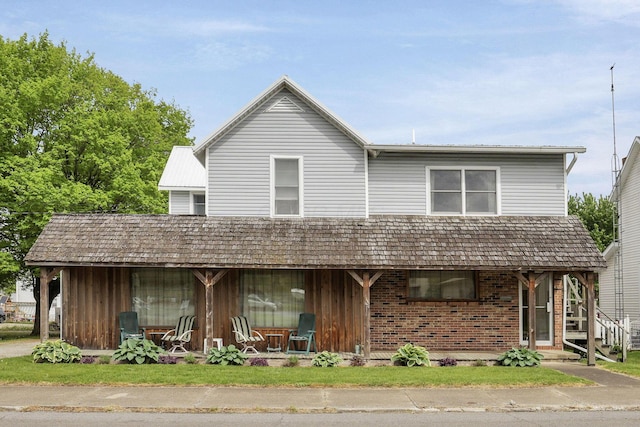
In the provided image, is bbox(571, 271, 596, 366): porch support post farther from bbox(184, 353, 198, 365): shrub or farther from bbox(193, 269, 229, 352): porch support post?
bbox(184, 353, 198, 365): shrub

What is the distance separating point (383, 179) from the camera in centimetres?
2006

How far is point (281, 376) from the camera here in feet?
48.5

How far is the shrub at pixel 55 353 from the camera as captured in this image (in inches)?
667

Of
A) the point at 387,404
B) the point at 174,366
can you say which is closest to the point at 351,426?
the point at 387,404

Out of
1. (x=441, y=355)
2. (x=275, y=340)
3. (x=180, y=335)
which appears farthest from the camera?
(x=275, y=340)

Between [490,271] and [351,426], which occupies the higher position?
[490,271]

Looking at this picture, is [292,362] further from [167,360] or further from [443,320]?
[443,320]

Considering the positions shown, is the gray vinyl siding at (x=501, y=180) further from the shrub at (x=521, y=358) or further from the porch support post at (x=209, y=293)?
the porch support post at (x=209, y=293)

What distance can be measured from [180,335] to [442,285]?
7161 millimetres

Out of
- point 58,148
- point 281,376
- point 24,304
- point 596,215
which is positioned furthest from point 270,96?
point 24,304

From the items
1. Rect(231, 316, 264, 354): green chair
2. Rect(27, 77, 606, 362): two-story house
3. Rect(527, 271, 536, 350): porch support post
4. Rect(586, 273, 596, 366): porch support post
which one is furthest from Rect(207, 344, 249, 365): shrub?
Rect(586, 273, 596, 366): porch support post

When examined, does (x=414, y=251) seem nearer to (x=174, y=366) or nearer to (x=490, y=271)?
(x=490, y=271)

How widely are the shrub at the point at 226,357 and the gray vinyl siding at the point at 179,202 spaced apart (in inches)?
503

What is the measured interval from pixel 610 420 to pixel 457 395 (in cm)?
288
